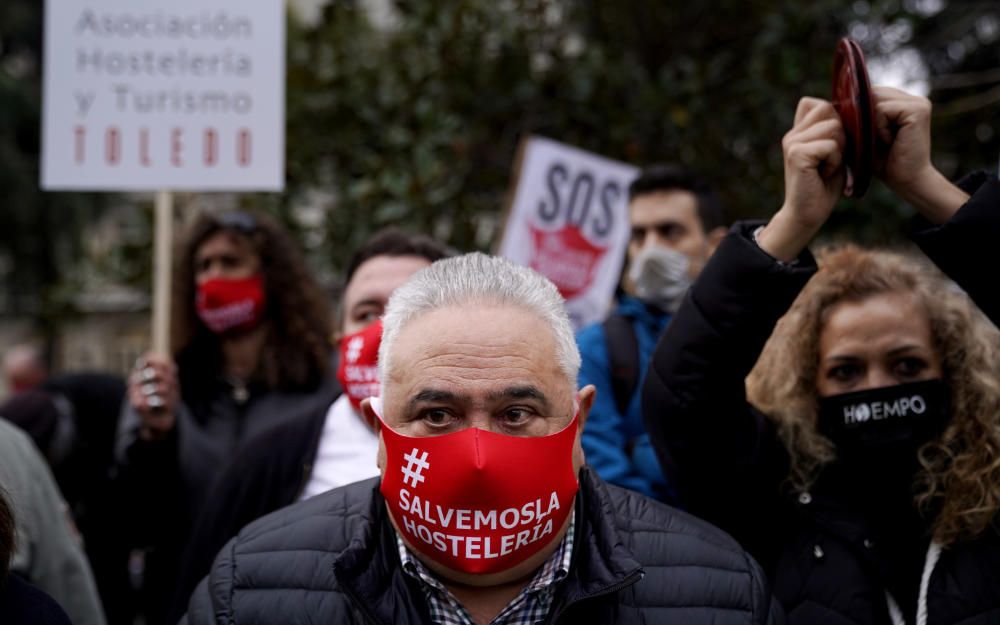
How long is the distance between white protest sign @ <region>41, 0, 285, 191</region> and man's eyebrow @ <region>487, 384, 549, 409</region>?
220 cm

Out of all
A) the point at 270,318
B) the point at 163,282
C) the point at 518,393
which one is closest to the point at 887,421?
the point at 518,393

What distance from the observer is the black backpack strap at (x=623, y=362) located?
2930mm

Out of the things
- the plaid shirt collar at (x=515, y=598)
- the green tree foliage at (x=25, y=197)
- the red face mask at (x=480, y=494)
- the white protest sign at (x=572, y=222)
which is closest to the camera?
the red face mask at (x=480, y=494)

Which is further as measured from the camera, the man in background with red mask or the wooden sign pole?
the wooden sign pole

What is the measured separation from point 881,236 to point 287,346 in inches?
156

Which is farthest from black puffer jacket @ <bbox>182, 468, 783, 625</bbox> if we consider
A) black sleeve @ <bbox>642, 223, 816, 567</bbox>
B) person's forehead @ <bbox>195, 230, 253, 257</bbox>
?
person's forehead @ <bbox>195, 230, 253, 257</bbox>

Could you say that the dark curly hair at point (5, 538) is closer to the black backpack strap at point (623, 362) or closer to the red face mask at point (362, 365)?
the red face mask at point (362, 365)

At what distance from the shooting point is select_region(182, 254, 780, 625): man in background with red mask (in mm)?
1723

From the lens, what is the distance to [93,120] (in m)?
3.72

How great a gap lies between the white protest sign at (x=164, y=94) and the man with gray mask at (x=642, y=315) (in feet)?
4.55

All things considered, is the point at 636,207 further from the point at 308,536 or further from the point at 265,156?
the point at 308,536

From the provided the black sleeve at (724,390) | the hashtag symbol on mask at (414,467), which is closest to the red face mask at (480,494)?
the hashtag symbol on mask at (414,467)

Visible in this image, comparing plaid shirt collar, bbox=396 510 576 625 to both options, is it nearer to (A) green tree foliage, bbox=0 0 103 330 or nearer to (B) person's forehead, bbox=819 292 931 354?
(B) person's forehead, bbox=819 292 931 354

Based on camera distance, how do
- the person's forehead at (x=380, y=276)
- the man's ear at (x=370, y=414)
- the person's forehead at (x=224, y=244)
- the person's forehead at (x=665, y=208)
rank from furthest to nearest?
1. the person's forehead at (x=224, y=244)
2. the person's forehead at (x=665, y=208)
3. the person's forehead at (x=380, y=276)
4. the man's ear at (x=370, y=414)
